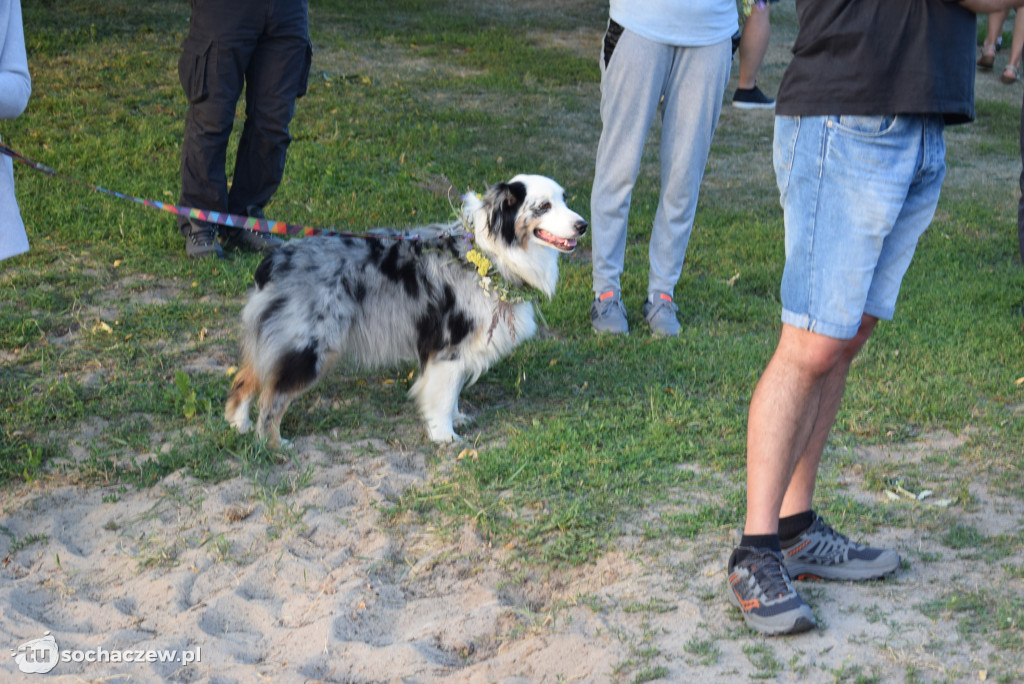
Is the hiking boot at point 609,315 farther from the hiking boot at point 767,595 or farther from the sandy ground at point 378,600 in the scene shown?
the hiking boot at point 767,595

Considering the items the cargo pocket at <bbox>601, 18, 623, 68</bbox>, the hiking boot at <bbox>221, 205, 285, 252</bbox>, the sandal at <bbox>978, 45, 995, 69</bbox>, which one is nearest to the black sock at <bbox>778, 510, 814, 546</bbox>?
the cargo pocket at <bbox>601, 18, 623, 68</bbox>

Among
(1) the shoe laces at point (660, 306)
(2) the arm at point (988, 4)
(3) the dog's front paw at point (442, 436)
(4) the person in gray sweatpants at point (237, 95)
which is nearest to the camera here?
(2) the arm at point (988, 4)

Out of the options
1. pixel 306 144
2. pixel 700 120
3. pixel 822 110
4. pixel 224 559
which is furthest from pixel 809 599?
pixel 306 144

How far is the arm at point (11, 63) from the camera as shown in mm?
2938

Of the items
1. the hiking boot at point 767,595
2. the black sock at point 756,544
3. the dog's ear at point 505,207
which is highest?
the dog's ear at point 505,207

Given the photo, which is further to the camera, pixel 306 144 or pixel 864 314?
pixel 306 144

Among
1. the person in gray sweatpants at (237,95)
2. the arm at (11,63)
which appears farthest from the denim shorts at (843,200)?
the person in gray sweatpants at (237,95)

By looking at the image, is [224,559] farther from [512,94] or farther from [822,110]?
[512,94]

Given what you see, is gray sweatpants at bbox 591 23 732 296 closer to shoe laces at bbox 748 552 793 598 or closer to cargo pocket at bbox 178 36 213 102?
cargo pocket at bbox 178 36 213 102

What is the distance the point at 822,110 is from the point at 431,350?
2100 millimetres

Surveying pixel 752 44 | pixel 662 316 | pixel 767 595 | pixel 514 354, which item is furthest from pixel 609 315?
pixel 752 44

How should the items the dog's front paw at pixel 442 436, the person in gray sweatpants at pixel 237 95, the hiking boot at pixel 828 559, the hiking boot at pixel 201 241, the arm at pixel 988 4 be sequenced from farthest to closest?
the hiking boot at pixel 201 241 → the person in gray sweatpants at pixel 237 95 → the dog's front paw at pixel 442 436 → the hiking boot at pixel 828 559 → the arm at pixel 988 4

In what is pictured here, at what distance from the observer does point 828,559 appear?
2.92 meters

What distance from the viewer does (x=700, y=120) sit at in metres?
4.95
